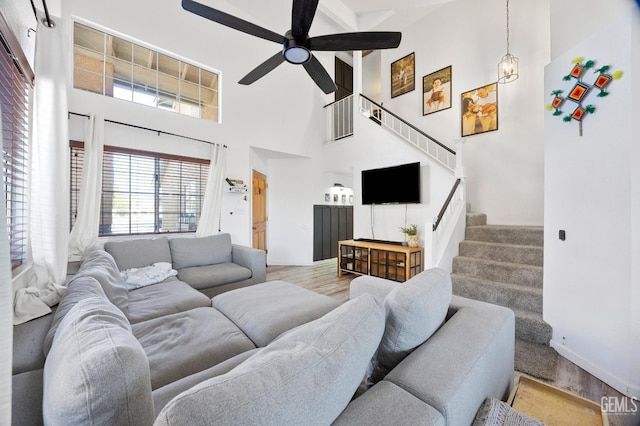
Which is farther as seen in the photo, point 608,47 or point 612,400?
point 608,47

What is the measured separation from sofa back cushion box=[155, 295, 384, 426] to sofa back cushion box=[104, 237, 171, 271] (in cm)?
296

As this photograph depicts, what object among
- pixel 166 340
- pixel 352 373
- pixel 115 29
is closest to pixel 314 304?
pixel 166 340

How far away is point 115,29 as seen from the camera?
3.34 metres

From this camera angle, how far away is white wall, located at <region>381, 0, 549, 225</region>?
3795 mm

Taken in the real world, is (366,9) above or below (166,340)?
above

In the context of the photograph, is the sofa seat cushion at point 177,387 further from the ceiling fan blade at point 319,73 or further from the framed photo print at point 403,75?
the framed photo print at point 403,75

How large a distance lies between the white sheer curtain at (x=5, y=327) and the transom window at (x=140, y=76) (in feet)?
12.4

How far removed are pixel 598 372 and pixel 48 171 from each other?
13.7ft

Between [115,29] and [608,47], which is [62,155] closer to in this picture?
[115,29]

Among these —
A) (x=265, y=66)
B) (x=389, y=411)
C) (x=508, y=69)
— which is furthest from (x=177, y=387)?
(x=508, y=69)

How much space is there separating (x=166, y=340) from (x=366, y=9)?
211 inches

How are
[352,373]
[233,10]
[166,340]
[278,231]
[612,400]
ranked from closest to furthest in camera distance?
1. [352,373]
2. [166,340]
3. [612,400]
4. [233,10]
5. [278,231]

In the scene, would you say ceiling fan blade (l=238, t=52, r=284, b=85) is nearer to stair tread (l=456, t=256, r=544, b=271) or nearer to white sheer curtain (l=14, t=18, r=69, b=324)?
white sheer curtain (l=14, t=18, r=69, b=324)

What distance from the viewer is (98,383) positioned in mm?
589
